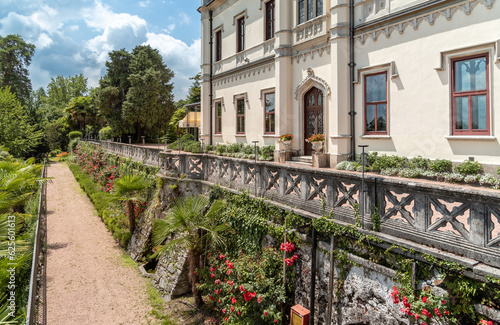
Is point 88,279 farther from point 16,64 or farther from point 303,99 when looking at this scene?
point 16,64

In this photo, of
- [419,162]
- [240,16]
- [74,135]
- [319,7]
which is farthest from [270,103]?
[74,135]

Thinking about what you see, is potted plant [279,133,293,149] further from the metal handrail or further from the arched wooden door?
the metal handrail

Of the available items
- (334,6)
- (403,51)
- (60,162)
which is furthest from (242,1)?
(60,162)

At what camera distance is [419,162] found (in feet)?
31.3

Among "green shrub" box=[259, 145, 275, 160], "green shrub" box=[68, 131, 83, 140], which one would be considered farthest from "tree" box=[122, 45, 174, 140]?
"green shrub" box=[259, 145, 275, 160]

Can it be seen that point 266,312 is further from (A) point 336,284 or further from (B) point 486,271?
(B) point 486,271

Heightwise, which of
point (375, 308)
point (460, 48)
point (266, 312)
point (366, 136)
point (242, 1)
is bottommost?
point (266, 312)

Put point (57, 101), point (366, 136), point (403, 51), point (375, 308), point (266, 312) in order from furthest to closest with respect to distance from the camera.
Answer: point (57, 101), point (366, 136), point (403, 51), point (266, 312), point (375, 308)

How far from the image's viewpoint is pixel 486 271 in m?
3.30

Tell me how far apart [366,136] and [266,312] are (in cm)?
763

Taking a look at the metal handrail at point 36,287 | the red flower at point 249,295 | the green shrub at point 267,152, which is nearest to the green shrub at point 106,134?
the green shrub at point 267,152

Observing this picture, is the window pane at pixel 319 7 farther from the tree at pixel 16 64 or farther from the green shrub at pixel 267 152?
the tree at pixel 16 64

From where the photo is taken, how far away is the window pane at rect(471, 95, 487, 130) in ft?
27.7

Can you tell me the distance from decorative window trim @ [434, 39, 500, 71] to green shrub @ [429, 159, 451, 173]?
279 centimetres
